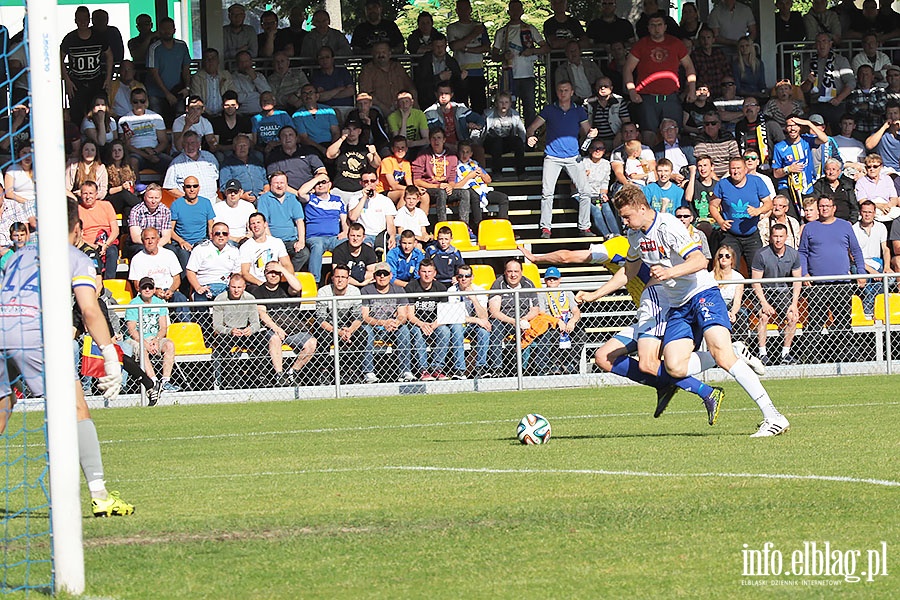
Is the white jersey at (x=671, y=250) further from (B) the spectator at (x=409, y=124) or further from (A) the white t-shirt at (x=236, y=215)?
(B) the spectator at (x=409, y=124)

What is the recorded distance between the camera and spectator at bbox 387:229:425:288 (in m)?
18.4

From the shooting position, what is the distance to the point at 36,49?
541 cm

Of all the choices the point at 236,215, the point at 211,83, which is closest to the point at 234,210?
the point at 236,215

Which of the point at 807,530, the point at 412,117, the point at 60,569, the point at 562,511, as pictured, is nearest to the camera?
the point at 60,569

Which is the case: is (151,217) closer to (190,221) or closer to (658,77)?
(190,221)

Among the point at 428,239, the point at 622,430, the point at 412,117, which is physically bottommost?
the point at 622,430

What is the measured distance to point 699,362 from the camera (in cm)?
1145

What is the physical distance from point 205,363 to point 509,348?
3.74 metres

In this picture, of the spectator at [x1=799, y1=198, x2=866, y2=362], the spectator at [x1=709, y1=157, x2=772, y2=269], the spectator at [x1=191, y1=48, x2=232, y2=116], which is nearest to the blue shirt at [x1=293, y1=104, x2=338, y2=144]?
the spectator at [x1=191, y1=48, x2=232, y2=116]

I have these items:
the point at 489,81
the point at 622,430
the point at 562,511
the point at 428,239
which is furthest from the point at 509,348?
the point at 562,511

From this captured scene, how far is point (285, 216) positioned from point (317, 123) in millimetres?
2472

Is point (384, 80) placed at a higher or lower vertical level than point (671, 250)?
higher

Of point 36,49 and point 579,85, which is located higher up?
point 579,85

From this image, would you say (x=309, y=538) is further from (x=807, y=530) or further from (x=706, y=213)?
(x=706, y=213)
